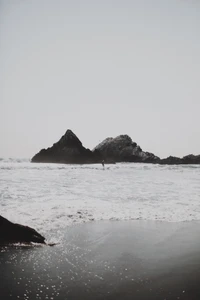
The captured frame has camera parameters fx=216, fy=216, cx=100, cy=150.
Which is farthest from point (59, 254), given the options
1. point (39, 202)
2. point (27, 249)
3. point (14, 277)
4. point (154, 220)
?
point (39, 202)

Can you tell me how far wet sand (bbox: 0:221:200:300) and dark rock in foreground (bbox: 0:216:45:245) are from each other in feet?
1.48

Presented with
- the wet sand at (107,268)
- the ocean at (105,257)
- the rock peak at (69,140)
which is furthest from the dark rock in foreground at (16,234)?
the rock peak at (69,140)

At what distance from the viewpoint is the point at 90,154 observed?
117 m

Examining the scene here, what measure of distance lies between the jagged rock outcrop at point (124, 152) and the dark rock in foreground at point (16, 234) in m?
122

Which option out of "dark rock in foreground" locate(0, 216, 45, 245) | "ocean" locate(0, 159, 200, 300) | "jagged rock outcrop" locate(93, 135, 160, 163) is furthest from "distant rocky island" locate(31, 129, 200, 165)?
"dark rock in foreground" locate(0, 216, 45, 245)

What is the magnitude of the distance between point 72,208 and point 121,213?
2.45 m

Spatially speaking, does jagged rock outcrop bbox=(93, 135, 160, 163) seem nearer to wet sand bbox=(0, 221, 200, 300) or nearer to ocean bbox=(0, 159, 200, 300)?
ocean bbox=(0, 159, 200, 300)

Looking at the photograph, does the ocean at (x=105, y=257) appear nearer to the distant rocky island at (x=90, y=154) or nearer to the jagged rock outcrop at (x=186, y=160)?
the distant rocky island at (x=90, y=154)

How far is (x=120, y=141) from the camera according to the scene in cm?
15088

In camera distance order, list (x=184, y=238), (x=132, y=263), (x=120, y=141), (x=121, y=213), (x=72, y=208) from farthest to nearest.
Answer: (x=120, y=141)
(x=72, y=208)
(x=121, y=213)
(x=184, y=238)
(x=132, y=263)

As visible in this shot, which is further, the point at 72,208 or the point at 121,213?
the point at 72,208

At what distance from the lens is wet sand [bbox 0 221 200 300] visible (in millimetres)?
3707

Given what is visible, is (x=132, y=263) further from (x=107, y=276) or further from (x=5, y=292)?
(x=5, y=292)

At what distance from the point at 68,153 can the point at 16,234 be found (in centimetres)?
10784
